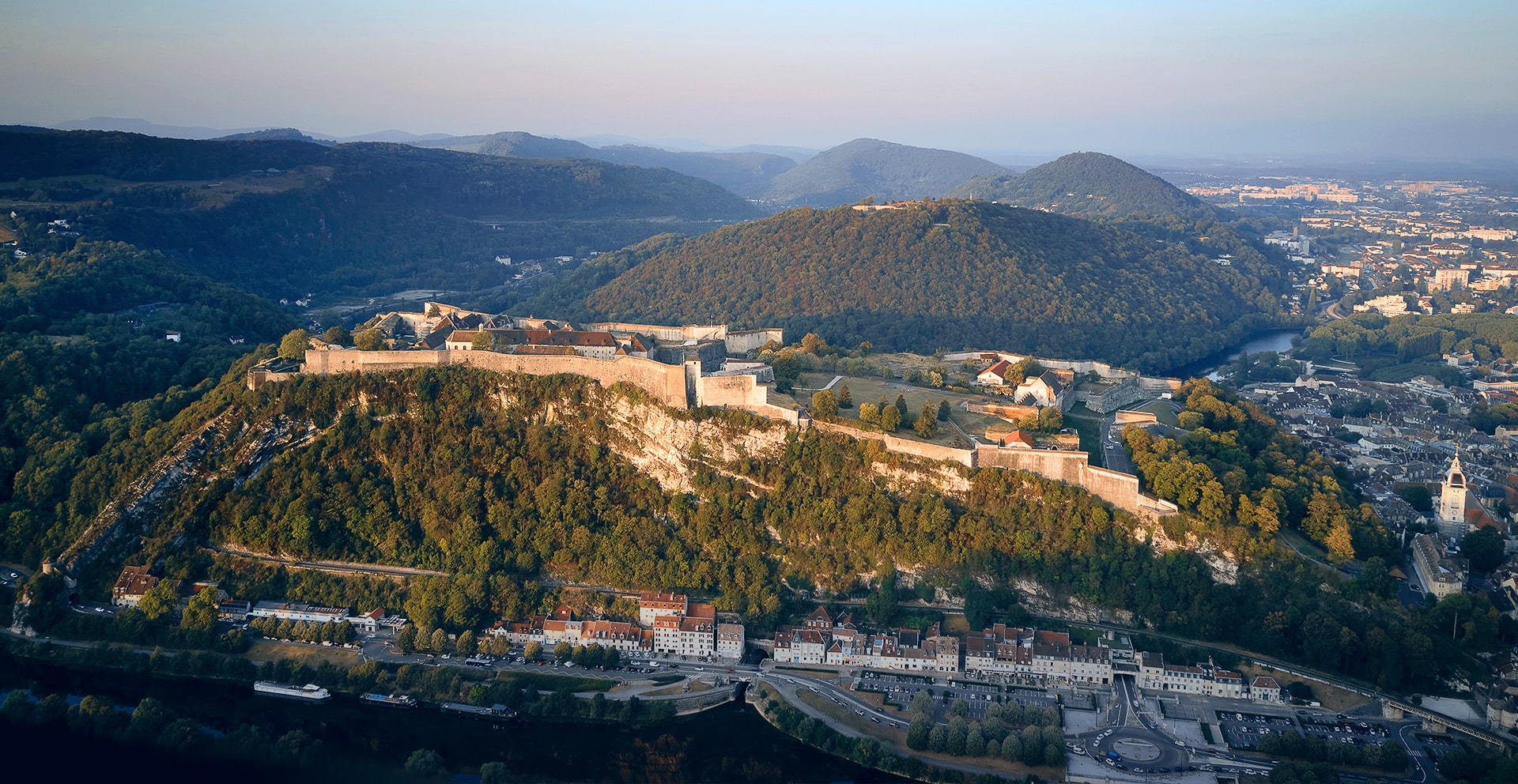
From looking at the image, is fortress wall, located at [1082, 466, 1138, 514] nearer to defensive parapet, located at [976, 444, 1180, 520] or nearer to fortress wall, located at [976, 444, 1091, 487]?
defensive parapet, located at [976, 444, 1180, 520]

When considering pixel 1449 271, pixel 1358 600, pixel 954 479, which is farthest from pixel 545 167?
pixel 1358 600

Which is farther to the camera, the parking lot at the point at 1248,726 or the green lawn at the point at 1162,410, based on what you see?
the green lawn at the point at 1162,410

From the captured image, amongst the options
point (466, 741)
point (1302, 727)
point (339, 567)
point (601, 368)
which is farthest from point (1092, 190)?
point (466, 741)

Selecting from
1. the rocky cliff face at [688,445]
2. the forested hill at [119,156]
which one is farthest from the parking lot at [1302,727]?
the forested hill at [119,156]

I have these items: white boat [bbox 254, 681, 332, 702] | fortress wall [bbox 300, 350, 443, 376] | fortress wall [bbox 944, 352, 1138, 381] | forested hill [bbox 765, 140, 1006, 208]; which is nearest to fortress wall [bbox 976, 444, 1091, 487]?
fortress wall [bbox 944, 352, 1138, 381]

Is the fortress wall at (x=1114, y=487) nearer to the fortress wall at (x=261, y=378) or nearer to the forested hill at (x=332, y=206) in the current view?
the fortress wall at (x=261, y=378)

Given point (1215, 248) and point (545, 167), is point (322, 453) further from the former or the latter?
point (545, 167)

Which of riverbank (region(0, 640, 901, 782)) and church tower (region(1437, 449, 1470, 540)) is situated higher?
church tower (region(1437, 449, 1470, 540))
